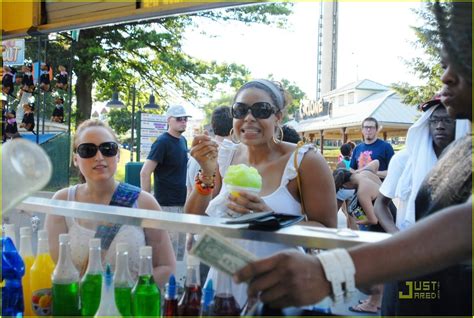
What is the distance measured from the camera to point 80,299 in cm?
152

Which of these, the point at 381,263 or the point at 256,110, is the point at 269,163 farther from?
the point at 381,263

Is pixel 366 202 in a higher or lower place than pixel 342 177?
lower

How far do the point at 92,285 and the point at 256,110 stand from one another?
1.08 meters

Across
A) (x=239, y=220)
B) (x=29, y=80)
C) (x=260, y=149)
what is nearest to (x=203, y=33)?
(x=29, y=80)

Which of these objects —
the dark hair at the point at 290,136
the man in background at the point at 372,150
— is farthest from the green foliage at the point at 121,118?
the dark hair at the point at 290,136

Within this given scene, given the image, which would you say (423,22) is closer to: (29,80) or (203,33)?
(29,80)

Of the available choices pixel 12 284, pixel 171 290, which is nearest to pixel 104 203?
pixel 12 284

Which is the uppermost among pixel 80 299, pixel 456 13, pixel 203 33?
pixel 203 33

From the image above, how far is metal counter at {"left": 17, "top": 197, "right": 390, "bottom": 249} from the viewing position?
4.05 feet

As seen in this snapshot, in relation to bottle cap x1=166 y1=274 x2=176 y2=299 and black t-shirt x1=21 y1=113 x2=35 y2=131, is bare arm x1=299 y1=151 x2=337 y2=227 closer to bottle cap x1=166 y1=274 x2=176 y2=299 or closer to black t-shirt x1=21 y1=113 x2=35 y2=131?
bottle cap x1=166 y1=274 x2=176 y2=299

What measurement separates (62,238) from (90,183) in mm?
696

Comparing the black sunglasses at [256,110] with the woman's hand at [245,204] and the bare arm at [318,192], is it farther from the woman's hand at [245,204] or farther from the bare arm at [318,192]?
the woman's hand at [245,204]

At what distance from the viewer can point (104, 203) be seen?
85.6 inches

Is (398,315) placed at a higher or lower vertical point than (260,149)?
lower
